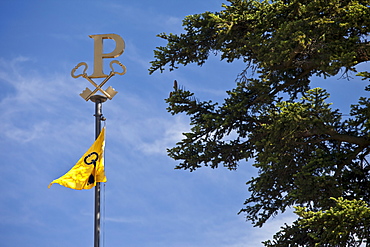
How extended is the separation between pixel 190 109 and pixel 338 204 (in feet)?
14.1

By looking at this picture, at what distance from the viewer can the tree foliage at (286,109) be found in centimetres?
1080

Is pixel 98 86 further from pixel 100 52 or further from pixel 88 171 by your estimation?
pixel 88 171

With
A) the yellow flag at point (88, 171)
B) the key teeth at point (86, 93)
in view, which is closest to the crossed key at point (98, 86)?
the key teeth at point (86, 93)

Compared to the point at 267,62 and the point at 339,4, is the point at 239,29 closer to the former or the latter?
the point at 267,62

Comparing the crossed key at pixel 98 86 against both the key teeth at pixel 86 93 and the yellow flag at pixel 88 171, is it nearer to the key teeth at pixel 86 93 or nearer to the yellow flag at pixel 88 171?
the key teeth at pixel 86 93

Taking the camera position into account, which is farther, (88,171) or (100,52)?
(100,52)

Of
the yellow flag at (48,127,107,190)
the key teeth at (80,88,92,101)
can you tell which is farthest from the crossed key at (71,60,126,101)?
the yellow flag at (48,127,107,190)

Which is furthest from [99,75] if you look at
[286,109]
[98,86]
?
[286,109]

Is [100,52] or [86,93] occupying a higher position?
[100,52]

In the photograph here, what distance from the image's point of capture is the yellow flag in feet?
34.7

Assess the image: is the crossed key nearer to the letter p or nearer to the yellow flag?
the letter p

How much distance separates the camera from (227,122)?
12.2m

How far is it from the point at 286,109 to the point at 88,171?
3957 mm

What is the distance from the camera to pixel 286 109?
1066 centimetres
